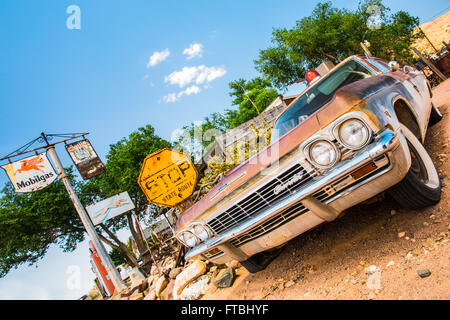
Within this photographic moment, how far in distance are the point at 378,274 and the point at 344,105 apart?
1.38 metres

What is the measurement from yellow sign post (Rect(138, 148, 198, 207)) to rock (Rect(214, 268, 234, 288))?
167 cm

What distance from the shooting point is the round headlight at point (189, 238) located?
2.89 m

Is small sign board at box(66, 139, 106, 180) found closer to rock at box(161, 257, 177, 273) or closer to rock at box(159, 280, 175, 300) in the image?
rock at box(161, 257, 177, 273)

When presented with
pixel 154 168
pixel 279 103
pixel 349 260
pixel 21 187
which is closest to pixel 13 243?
pixel 21 187

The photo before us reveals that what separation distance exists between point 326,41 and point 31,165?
2470 centimetres

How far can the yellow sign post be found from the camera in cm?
485

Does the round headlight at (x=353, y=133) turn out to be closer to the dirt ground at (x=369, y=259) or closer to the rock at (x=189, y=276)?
the dirt ground at (x=369, y=259)

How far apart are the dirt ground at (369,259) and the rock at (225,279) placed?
0.28ft

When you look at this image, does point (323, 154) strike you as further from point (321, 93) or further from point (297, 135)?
point (321, 93)

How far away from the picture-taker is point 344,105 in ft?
6.34

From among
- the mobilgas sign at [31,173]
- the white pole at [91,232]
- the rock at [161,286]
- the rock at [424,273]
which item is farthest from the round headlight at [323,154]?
the mobilgas sign at [31,173]

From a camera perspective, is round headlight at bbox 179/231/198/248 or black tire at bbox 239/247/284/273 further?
black tire at bbox 239/247/284/273

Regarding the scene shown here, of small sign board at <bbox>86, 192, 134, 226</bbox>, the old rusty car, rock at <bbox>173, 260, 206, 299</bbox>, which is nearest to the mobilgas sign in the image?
small sign board at <bbox>86, 192, 134, 226</bbox>

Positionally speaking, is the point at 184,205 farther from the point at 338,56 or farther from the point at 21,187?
the point at 338,56
